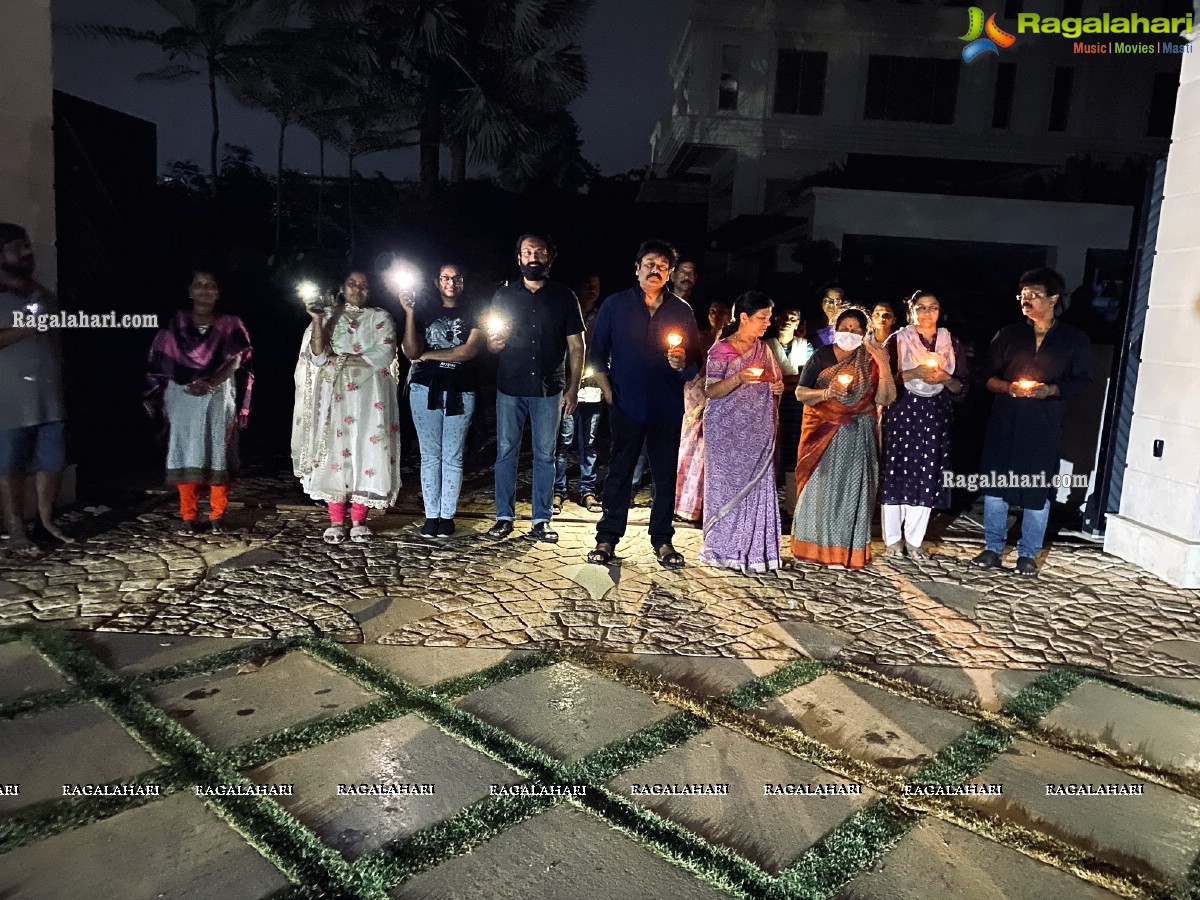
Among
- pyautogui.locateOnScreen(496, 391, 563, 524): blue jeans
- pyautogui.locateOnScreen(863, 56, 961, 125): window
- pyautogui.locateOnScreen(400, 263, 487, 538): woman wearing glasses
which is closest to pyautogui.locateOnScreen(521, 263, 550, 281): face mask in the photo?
pyautogui.locateOnScreen(400, 263, 487, 538): woman wearing glasses

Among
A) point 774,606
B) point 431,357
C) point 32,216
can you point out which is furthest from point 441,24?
point 774,606

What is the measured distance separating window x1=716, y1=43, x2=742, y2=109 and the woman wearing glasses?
21.9 meters

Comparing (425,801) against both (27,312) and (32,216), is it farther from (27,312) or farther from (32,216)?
(32,216)

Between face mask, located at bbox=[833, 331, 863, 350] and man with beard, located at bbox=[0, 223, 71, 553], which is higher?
face mask, located at bbox=[833, 331, 863, 350]

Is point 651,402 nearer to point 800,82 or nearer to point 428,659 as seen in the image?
point 428,659

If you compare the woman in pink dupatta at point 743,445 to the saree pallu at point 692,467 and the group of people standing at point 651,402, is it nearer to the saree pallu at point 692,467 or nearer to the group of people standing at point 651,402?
the group of people standing at point 651,402

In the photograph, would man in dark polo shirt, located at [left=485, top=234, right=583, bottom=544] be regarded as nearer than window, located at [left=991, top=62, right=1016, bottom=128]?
Yes

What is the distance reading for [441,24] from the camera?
43.8 ft

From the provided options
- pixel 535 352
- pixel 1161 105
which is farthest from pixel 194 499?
pixel 1161 105

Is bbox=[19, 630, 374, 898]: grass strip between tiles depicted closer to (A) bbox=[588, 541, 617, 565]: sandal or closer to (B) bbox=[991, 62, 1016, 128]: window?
(A) bbox=[588, 541, 617, 565]: sandal

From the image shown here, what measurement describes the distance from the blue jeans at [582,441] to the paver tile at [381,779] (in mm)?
3764

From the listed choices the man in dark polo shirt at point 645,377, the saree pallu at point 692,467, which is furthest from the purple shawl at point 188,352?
the saree pallu at point 692,467

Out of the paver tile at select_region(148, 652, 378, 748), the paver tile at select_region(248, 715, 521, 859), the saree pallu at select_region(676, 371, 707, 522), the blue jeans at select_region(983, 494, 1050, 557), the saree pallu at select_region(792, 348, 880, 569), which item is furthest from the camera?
the saree pallu at select_region(676, 371, 707, 522)

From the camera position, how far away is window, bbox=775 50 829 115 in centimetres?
2462
